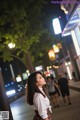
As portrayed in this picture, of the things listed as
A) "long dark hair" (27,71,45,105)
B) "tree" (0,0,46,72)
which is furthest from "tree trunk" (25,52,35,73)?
"long dark hair" (27,71,45,105)

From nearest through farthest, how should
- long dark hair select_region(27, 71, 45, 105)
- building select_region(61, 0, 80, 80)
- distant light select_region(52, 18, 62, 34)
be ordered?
long dark hair select_region(27, 71, 45, 105) → building select_region(61, 0, 80, 80) → distant light select_region(52, 18, 62, 34)

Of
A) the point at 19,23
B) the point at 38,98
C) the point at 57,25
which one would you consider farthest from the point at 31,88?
the point at 57,25

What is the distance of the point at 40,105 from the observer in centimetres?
464

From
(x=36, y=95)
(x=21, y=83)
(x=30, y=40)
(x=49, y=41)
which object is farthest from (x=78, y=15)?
(x=21, y=83)

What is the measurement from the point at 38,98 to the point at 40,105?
4.4 inches

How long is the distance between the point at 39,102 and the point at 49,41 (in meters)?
26.0

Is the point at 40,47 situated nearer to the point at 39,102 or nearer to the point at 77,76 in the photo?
the point at 77,76

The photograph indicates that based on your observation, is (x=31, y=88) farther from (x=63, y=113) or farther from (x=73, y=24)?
(x=73, y=24)

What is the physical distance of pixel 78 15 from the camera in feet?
68.5

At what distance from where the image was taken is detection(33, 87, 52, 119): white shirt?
4.62 meters

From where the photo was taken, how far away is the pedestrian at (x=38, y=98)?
15.2 ft

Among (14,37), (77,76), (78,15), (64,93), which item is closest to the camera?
(64,93)

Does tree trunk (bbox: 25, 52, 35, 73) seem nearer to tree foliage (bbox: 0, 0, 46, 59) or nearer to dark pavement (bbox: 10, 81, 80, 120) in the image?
tree foliage (bbox: 0, 0, 46, 59)

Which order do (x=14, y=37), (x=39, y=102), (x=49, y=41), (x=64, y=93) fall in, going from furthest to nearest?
(x=49, y=41), (x=14, y=37), (x=64, y=93), (x=39, y=102)
